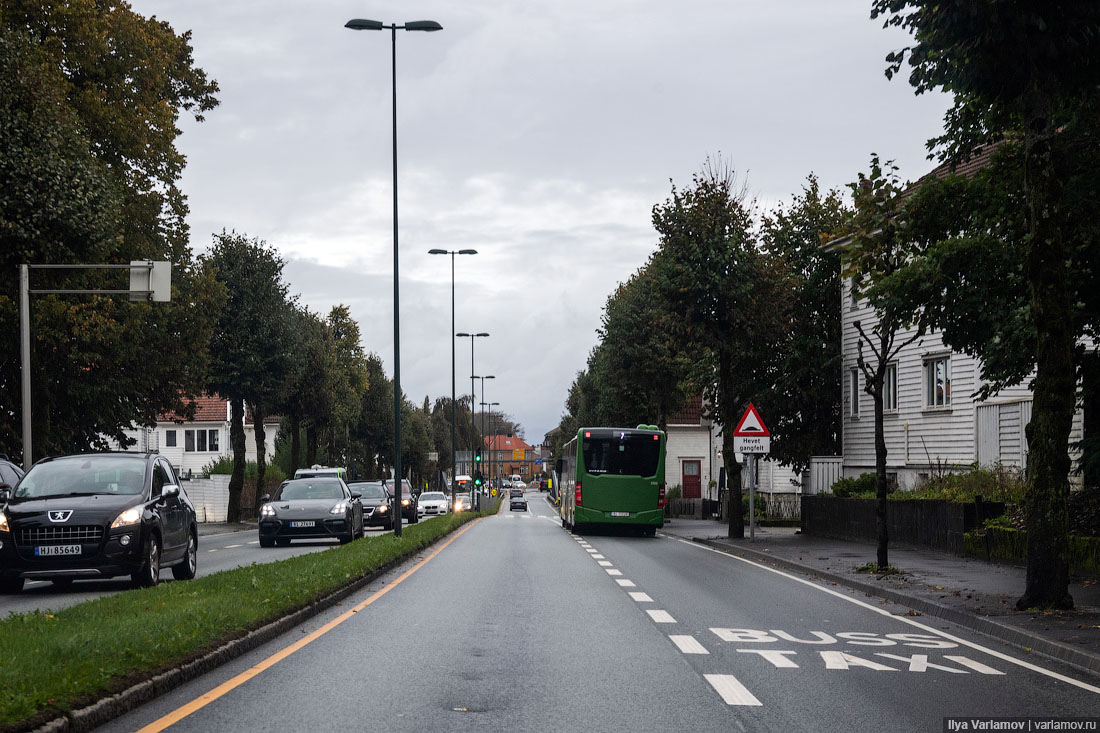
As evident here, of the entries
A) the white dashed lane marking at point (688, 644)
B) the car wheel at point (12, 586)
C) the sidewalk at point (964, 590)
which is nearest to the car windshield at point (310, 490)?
the sidewalk at point (964, 590)

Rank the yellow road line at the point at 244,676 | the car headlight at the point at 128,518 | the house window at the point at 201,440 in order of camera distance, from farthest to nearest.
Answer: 1. the house window at the point at 201,440
2. the car headlight at the point at 128,518
3. the yellow road line at the point at 244,676

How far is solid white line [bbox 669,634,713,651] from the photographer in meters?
10.5

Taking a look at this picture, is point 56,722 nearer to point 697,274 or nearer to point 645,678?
point 645,678

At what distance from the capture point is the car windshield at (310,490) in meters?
29.0

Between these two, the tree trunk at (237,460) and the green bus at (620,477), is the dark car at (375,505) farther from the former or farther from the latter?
the tree trunk at (237,460)

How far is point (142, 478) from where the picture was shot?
16.9 meters

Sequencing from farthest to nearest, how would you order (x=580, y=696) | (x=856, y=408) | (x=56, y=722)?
1. (x=856, y=408)
2. (x=580, y=696)
3. (x=56, y=722)

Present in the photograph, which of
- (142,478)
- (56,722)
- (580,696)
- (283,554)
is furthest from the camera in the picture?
(283,554)

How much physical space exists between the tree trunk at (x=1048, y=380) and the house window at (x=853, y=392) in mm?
31157

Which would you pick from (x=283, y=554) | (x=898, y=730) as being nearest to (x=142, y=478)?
(x=283, y=554)

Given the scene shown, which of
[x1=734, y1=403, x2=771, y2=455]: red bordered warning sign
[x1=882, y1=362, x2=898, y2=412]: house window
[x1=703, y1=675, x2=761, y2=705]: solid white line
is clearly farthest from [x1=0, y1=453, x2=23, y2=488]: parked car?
[x1=882, y1=362, x2=898, y2=412]: house window

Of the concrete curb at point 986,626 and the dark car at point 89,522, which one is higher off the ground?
the dark car at point 89,522

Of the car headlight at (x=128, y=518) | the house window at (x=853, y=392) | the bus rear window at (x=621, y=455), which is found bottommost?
the car headlight at (x=128, y=518)

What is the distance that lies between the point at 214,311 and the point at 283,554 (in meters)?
13.2
